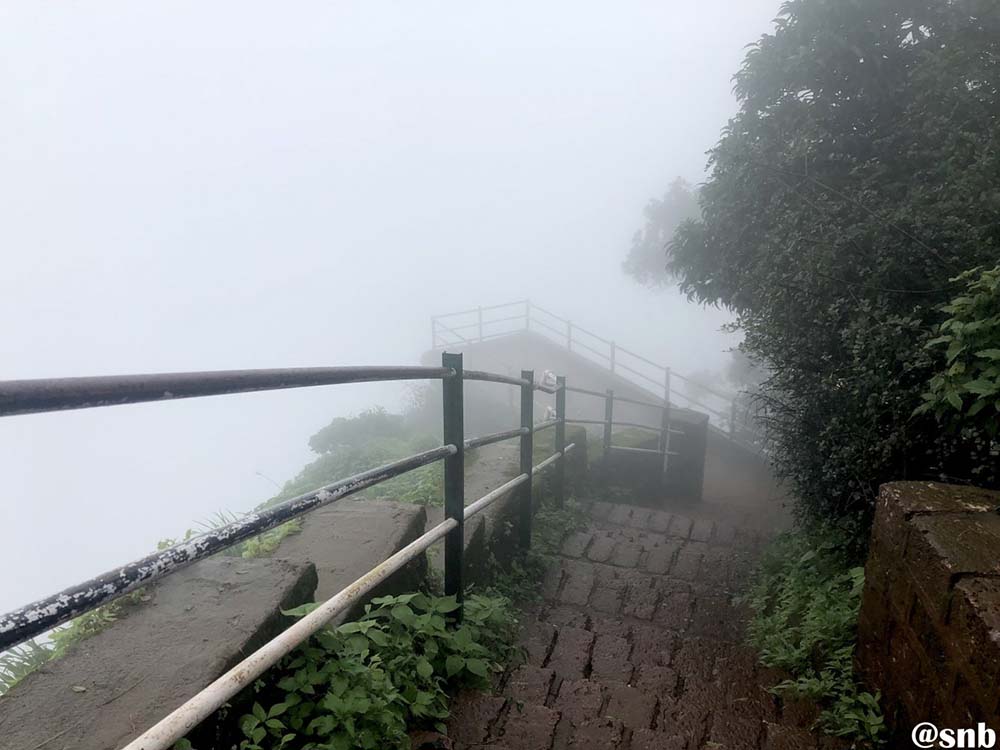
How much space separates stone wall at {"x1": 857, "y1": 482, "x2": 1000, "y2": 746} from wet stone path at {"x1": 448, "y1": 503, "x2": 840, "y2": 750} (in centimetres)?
37

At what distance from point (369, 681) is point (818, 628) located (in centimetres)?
214

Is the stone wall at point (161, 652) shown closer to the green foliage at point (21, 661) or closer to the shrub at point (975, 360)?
the green foliage at point (21, 661)

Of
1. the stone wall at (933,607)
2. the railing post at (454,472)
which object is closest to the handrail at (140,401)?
the railing post at (454,472)

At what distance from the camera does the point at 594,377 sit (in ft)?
57.2

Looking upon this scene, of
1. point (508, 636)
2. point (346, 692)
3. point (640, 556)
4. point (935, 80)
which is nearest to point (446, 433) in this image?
point (346, 692)

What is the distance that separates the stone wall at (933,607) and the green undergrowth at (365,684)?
132 centimetres

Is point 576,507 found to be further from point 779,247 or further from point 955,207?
point 955,207

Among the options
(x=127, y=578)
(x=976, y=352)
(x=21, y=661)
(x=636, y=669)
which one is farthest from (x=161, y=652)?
(x=976, y=352)

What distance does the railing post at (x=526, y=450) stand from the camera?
3656 mm

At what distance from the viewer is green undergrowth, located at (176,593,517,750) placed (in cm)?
148

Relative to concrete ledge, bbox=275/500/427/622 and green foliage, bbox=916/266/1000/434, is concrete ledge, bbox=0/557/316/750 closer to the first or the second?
concrete ledge, bbox=275/500/427/622

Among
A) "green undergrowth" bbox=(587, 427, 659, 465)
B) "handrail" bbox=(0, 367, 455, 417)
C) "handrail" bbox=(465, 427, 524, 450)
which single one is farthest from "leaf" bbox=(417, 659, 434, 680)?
"green undergrowth" bbox=(587, 427, 659, 465)

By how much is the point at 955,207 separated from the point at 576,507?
11.6ft

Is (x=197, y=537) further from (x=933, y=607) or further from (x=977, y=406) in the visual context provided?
(x=977, y=406)
